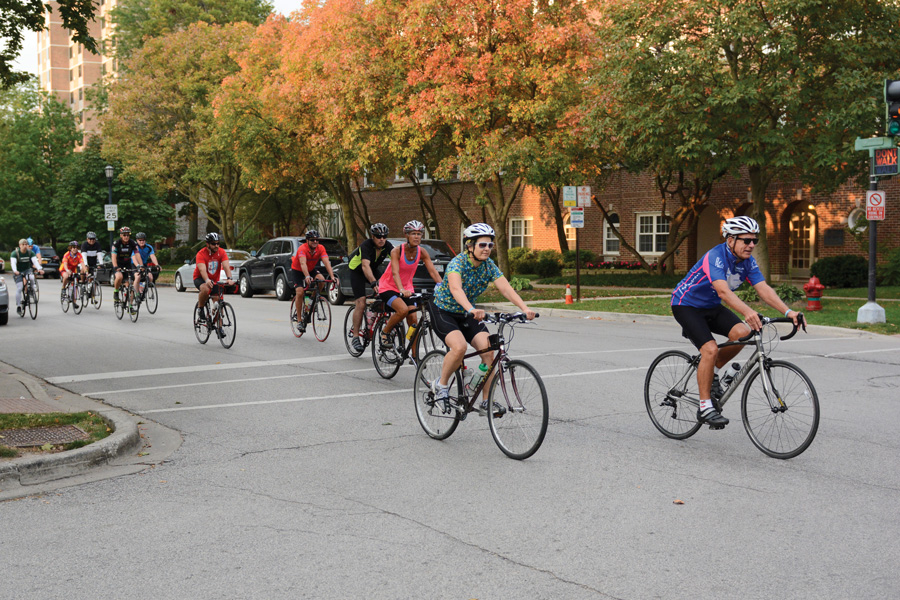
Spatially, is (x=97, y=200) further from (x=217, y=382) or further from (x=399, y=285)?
(x=399, y=285)

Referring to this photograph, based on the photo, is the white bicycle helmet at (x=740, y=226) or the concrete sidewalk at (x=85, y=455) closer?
the concrete sidewalk at (x=85, y=455)

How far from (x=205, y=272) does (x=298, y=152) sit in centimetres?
2011

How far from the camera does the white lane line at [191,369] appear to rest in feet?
36.0

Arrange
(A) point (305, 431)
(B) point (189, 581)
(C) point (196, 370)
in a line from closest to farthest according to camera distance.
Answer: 1. (B) point (189, 581)
2. (A) point (305, 431)
3. (C) point (196, 370)

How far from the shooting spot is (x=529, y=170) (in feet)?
77.3

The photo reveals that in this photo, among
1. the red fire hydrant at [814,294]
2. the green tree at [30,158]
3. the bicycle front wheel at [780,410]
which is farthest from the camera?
the green tree at [30,158]

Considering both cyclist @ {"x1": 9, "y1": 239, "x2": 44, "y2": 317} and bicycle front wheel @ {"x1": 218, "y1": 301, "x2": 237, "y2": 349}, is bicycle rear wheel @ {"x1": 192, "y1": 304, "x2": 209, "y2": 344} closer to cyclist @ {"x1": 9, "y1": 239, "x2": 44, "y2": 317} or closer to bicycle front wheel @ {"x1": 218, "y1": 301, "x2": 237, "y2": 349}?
bicycle front wheel @ {"x1": 218, "y1": 301, "x2": 237, "y2": 349}

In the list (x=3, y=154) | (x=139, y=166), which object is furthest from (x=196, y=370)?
(x=3, y=154)

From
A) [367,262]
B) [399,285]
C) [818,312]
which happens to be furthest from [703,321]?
[818,312]

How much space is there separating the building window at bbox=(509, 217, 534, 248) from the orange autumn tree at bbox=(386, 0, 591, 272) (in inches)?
593

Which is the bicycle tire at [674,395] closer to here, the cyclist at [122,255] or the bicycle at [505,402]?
the bicycle at [505,402]

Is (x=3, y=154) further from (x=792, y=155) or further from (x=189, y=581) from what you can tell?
(x=189, y=581)

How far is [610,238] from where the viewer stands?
3662 centimetres

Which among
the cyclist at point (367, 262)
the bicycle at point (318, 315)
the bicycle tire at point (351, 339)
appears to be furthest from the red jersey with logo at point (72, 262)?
the cyclist at point (367, 262)
